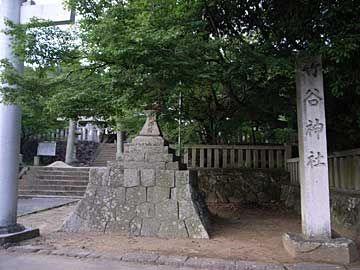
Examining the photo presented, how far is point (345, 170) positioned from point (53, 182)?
11.6 m

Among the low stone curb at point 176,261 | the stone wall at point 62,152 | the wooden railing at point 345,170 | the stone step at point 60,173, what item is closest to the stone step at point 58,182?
the stone step at point 60,173

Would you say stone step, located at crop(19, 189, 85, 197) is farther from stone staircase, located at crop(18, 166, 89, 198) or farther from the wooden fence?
the wooden fence

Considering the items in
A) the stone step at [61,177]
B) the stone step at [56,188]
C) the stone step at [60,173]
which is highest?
the stone step at [60,173]

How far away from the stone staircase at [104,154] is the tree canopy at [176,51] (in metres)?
15.0

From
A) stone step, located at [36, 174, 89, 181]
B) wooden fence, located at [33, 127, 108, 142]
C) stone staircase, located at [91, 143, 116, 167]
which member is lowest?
stone step, located at [36, 174, 89, 181]

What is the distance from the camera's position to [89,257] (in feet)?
14.6

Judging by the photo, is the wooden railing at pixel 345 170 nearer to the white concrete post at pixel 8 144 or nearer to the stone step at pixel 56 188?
the white concrete post at pixel 8 144

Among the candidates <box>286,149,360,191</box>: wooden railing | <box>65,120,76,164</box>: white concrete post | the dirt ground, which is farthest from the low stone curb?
<box>65,120,76,164</box>: white concrete post

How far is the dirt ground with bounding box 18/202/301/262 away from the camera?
472 cm

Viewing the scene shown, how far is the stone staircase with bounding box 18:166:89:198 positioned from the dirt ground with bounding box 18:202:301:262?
5720mm

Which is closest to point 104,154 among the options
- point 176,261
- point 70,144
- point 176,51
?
point 70,144

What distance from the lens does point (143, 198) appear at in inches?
238

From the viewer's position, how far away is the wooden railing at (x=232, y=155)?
10.3m

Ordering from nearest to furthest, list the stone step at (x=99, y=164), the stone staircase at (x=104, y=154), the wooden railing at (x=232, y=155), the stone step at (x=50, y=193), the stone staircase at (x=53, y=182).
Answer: the wooden railing at (x=232, y=155), the stone step at (x=50, y=193), the stone staircase at (x=53, y=182), the stone step at (x=99, y=164), the stone staircase at (x=104, y=154)
